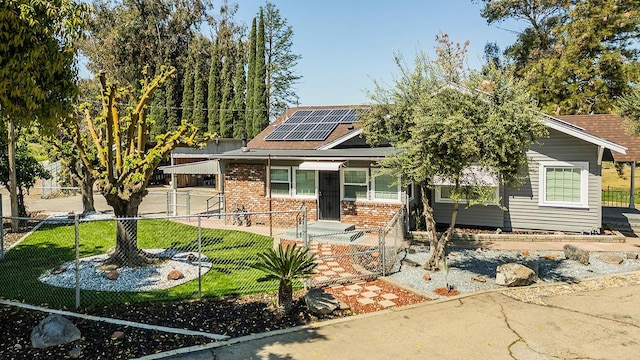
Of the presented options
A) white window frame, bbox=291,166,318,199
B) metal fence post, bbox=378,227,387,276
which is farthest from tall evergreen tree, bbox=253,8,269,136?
metal fence post, bbox=378,227,387,276

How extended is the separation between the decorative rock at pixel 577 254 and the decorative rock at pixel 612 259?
666 millimetres

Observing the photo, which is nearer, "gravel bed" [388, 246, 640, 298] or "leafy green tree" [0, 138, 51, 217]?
"gravel bed" [388, 246, 640, 298]

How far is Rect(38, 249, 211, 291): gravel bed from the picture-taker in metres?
A: 9.17

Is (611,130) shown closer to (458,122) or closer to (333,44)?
(458,122)

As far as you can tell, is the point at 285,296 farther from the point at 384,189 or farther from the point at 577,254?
the point at 384,189

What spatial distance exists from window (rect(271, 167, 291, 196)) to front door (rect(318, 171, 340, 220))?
1455 mm

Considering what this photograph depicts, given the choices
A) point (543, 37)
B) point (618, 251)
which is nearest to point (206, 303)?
point (618, 251)

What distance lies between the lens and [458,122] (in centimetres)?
858

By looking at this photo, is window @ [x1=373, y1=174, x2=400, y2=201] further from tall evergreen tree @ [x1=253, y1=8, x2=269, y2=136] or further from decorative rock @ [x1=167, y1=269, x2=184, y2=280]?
tall evergreen tree @ [x1=253, y1=8, x2=269, y2=136]

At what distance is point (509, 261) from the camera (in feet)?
38.3

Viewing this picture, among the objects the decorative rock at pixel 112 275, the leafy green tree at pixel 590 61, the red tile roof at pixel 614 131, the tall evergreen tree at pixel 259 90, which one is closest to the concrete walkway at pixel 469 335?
the decorative rock at pixel 112 275

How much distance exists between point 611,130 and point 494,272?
1092 cm

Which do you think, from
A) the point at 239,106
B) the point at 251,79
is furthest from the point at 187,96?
the point at 251,79

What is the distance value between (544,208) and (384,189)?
5.91 metres
